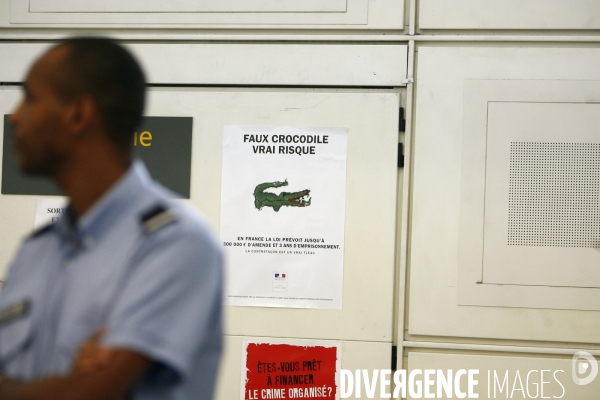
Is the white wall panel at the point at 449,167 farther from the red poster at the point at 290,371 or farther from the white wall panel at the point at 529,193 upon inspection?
the red poster at the point at 290,371

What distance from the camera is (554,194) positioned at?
8.51 feet

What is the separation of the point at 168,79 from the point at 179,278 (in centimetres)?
206

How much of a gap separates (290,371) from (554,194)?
1.38m

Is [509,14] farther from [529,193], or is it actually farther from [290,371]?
[290,371]

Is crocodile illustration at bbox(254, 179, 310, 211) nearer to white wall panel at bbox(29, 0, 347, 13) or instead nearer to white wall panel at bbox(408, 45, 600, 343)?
white wall panel at bbox(408, 45, 600, 343)

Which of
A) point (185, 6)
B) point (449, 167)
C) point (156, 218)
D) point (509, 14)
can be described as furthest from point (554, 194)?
point (156, 218)

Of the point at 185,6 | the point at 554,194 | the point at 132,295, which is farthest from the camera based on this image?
the point at 185,6

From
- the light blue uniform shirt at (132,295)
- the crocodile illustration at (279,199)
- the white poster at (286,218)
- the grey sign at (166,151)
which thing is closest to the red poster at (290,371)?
the white poster at (286,218)

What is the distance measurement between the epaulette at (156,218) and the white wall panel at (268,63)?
1857 mm

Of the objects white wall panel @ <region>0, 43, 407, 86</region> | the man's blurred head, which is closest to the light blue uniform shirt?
the man's blurred head

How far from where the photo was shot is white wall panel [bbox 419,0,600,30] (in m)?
2.60

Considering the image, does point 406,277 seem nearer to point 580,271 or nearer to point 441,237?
point 441,237

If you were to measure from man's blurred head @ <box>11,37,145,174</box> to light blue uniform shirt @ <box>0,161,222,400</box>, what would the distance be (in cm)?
10

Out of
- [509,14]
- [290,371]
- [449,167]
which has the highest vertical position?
[509,14]
